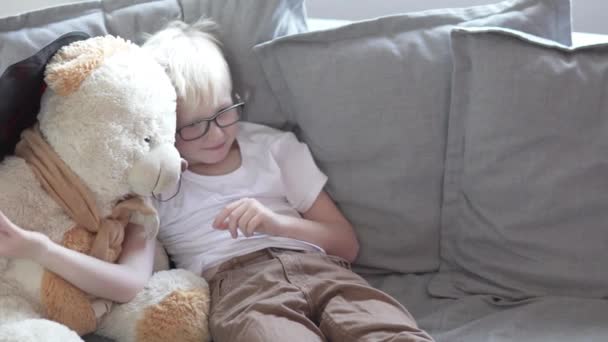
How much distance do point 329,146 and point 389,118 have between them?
0.12 m

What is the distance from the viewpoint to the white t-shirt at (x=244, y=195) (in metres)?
1.37

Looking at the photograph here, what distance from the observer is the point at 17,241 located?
3.61 feet

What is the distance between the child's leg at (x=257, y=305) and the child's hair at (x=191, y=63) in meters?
0.30

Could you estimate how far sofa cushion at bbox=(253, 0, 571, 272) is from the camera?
1.38 metres

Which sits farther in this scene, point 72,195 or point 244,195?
point 244,195

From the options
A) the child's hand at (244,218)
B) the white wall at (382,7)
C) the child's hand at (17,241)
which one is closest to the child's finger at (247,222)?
the child's hand at (244,218)

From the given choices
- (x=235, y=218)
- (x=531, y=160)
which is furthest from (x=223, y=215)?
(x=531, y=160)

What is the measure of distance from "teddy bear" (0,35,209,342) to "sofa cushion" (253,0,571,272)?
11.7 inches

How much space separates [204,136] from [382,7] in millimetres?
838

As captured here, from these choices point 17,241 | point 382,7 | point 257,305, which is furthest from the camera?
point 382,7

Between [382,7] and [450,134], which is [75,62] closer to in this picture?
[450,134]

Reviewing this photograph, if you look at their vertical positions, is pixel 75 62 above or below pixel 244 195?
above

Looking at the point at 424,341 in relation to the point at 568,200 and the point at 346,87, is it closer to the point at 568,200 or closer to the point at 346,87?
the point at 568,200

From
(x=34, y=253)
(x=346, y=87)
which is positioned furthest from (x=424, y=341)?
(x=34, y=253)
